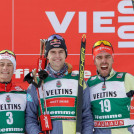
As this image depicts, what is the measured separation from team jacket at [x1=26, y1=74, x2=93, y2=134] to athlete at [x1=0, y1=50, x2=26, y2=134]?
9 centimetres

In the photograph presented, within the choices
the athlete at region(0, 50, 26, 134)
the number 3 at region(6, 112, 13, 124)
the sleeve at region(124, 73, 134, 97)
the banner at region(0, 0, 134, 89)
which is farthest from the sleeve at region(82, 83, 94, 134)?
the banner at region(0, 0, 134, 89)

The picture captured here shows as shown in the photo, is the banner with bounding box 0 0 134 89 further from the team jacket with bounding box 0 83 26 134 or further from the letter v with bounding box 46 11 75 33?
the team jacket with bounding box 0 83 26 134

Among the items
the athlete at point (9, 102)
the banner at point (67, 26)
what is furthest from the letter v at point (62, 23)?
the athlete at point (9, 102)

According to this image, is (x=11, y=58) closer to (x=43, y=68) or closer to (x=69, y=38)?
(x=43, y=68)

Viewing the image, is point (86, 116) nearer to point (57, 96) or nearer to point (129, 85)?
point (57, 96)

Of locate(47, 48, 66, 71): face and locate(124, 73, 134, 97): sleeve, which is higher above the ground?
locate(47, 48, 66, 71): face

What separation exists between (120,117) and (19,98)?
3.73 feet

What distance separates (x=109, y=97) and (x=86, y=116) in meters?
0.34

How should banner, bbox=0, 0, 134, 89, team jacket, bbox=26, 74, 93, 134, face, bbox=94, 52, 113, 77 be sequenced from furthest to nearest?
banner, bbox=0, 0, 134, 89 → face, bbox=94, 52, 113, 77 → team jacket, bbox=26, 74, 93, 134

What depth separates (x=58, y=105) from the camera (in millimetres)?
3057

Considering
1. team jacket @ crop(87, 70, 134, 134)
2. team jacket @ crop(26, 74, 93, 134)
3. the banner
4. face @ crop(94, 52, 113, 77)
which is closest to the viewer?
team jacket @ crop(26, 74, 93, 134)

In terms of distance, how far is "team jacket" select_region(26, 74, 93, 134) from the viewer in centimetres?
299

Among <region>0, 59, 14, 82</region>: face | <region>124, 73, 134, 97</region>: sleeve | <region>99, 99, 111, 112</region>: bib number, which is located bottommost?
<region>99, 99, 111, 112</region>: bib number

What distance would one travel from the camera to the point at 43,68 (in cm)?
336
